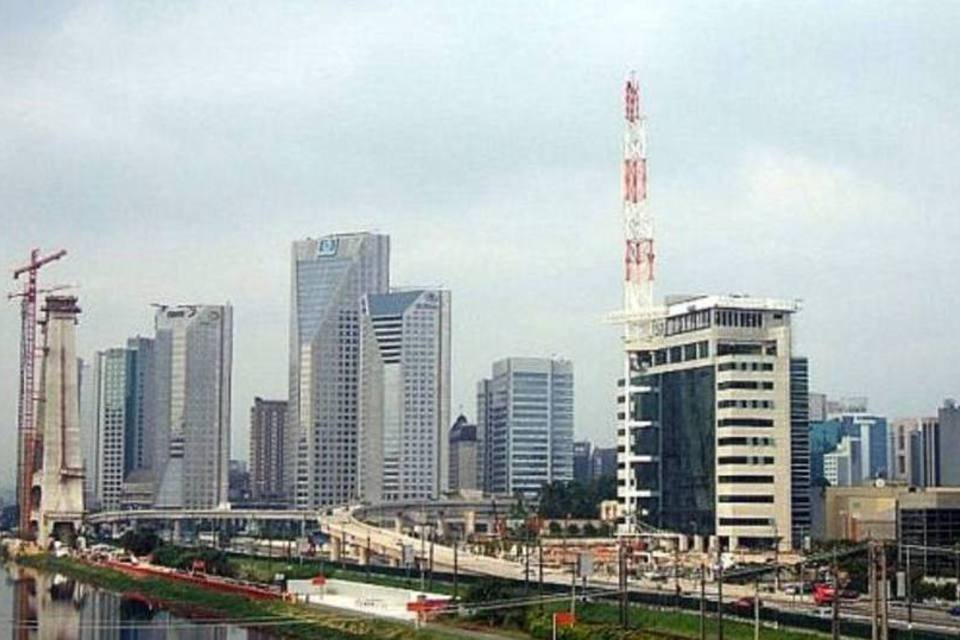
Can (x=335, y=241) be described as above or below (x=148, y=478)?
above

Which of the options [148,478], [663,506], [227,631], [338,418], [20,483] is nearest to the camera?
[227,631]

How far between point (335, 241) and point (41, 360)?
47.5 m

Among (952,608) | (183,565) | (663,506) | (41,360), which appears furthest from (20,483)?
(952,608)

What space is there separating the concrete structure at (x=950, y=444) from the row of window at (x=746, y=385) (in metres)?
12.5

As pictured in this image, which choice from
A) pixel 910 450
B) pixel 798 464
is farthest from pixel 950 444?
pixel 910 450

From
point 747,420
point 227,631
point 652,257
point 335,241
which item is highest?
point 335,241

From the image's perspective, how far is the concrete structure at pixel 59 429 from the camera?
8269 cm

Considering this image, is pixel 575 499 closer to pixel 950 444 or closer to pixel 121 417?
pixel 950 444

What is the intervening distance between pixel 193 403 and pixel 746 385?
3143 inches

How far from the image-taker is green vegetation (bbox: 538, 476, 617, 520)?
267 feet

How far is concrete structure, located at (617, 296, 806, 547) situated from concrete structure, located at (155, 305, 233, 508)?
223 feet

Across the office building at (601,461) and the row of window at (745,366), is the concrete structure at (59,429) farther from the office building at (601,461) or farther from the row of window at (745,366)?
the office building at (601,461)

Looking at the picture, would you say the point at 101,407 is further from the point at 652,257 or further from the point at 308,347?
the point at 652,257

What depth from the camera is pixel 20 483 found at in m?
92.4
